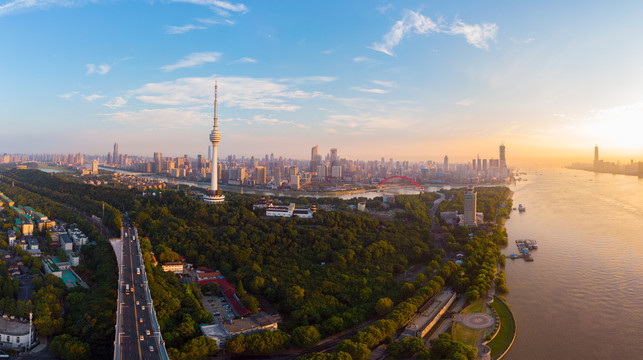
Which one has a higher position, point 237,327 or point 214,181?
point 214,181

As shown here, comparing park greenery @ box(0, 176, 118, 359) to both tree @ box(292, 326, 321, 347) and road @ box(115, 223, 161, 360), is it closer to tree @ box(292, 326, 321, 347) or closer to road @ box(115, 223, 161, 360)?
road @ box(115, 223, 161, 360)

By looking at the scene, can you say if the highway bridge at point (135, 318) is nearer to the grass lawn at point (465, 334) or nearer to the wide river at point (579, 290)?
the grass lawn at point (465, 334)

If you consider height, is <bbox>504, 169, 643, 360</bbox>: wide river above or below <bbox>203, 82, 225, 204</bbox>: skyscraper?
below

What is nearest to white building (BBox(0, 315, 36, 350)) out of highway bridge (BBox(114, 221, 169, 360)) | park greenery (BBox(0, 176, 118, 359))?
park greenery (BBox(0, 176, 118, 359))

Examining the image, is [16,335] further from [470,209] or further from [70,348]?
[470,209]

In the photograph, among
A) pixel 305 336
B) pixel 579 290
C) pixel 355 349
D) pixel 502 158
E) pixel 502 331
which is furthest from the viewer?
pixel 502 158

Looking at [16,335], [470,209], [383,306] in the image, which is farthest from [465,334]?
[470,209]
